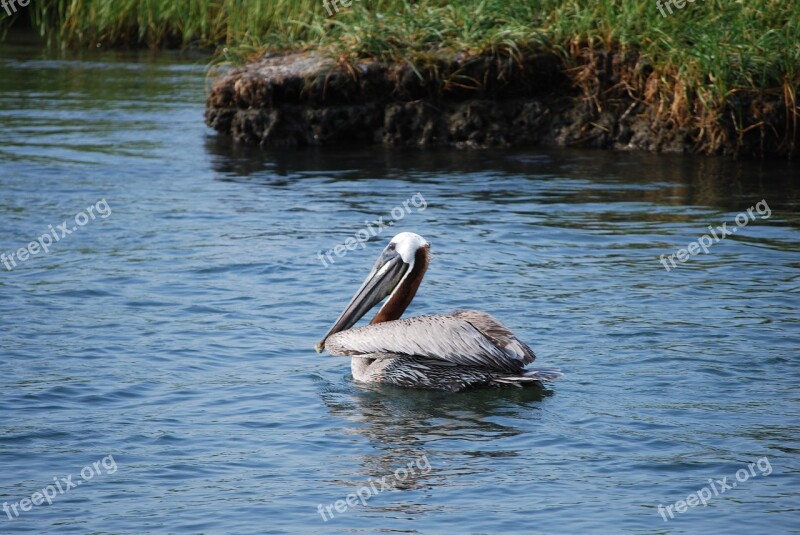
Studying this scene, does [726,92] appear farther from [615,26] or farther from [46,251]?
[46,251]

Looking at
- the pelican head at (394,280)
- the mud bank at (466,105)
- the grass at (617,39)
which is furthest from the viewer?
the mud bank at (466,105)

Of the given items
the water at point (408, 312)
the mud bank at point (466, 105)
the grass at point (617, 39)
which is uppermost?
the grass at point (617, 39)

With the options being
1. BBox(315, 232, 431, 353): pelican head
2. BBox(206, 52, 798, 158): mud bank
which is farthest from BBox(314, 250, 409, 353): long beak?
BBox(206, 52, 798, 158): mud bank

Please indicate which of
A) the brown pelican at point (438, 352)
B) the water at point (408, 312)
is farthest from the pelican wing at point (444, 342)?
the water at point (408, 312)

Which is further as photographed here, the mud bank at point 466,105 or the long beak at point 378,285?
the mud bank at point 466,105

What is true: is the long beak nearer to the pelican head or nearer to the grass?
the pelican head

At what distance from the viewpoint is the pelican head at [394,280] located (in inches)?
288

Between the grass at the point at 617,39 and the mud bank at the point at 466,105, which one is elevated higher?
the grass at the point at 617,39

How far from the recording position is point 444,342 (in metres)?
6.58

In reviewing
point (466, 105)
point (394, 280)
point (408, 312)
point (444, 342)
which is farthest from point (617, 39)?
point (444, 342)

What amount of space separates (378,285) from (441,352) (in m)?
0.98

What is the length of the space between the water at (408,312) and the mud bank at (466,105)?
0.43 metres

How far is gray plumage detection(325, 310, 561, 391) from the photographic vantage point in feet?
21.3

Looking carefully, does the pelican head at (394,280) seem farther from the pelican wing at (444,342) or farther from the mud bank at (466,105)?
the mud bank at (466,105)
